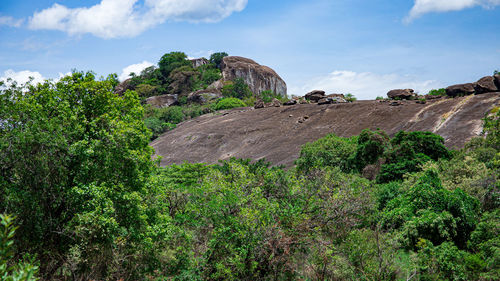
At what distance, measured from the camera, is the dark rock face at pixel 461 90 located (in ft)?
127

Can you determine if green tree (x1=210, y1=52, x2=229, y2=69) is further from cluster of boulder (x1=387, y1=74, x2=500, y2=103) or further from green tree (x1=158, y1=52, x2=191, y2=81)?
cluster of boulder (x1=387, y1=74, x2=500, y2=103)

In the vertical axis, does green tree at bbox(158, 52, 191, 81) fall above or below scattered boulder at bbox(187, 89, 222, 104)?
above

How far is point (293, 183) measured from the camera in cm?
1484

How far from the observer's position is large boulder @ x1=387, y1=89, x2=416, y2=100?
46.1m

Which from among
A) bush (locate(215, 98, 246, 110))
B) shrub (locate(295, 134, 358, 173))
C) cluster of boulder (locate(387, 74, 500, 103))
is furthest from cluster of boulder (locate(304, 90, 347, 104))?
shrub (locate(295, 134, 358, 173))

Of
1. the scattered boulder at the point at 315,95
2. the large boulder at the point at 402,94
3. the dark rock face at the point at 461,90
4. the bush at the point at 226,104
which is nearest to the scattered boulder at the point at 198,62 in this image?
the bush at the point at 226,104

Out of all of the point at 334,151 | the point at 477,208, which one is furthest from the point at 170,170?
the point at 477,208

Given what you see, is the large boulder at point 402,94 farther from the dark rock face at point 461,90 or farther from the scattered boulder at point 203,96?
the scattered boulder at point 203,96

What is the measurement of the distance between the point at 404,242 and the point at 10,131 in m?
15.3

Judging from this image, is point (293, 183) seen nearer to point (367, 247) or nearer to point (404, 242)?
point (367, 247)

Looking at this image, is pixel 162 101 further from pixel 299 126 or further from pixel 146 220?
pixel 146 220

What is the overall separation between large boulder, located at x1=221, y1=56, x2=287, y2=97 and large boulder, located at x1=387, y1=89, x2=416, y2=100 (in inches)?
1834

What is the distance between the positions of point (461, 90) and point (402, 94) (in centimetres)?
774

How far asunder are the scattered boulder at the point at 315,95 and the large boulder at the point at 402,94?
404 inches
